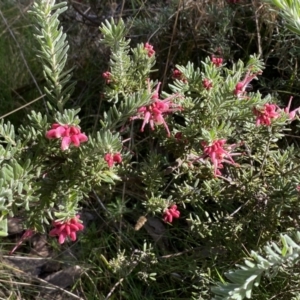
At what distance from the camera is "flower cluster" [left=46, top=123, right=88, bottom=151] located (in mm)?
1095

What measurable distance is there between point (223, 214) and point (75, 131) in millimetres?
702

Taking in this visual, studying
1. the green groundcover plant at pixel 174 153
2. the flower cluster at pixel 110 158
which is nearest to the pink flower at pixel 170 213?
the green groundcover plant at pixel 174 153

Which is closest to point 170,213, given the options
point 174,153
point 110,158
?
point 174,153

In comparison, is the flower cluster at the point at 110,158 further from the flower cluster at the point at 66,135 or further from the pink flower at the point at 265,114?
the pink flower at the point at 265,114

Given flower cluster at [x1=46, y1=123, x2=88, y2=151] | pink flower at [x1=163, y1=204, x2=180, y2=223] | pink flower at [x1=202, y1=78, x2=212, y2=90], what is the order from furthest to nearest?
pink flower at [x1=163, y1=204, x2=180, y2=223] < pink flower at [x1=202, y1=78, x2=212, y2=90] < flower cluster at [x1=46, y1=123, x2=88, y2=151]

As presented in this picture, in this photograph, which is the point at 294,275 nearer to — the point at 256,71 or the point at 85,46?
the point at 256,71

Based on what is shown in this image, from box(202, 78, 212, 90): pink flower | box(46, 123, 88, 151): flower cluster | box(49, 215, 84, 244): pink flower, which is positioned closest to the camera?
box(46, 123, 88, 151): flower cluster

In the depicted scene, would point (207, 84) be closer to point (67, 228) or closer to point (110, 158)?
point (110, 158)

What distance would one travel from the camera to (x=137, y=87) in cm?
139

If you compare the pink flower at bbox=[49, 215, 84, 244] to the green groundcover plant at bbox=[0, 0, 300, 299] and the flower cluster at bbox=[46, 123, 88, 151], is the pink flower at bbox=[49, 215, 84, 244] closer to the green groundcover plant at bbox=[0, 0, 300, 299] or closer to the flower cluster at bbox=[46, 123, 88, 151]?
the green groundcover plant at bbox=[0, 0, 300, 299]

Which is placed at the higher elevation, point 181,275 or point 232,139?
point 232,139

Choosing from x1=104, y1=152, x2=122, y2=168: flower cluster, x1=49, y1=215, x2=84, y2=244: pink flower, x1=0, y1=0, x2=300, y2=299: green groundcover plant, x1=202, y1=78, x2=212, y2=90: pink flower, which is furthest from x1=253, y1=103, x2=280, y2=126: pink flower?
x1=49, y1=215, x2=84, y2=244: pink flower

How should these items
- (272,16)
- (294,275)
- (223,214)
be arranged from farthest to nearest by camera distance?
(272,16)
(223,214)
(294,275)

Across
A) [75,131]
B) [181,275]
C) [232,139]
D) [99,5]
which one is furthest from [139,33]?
[75,131]
